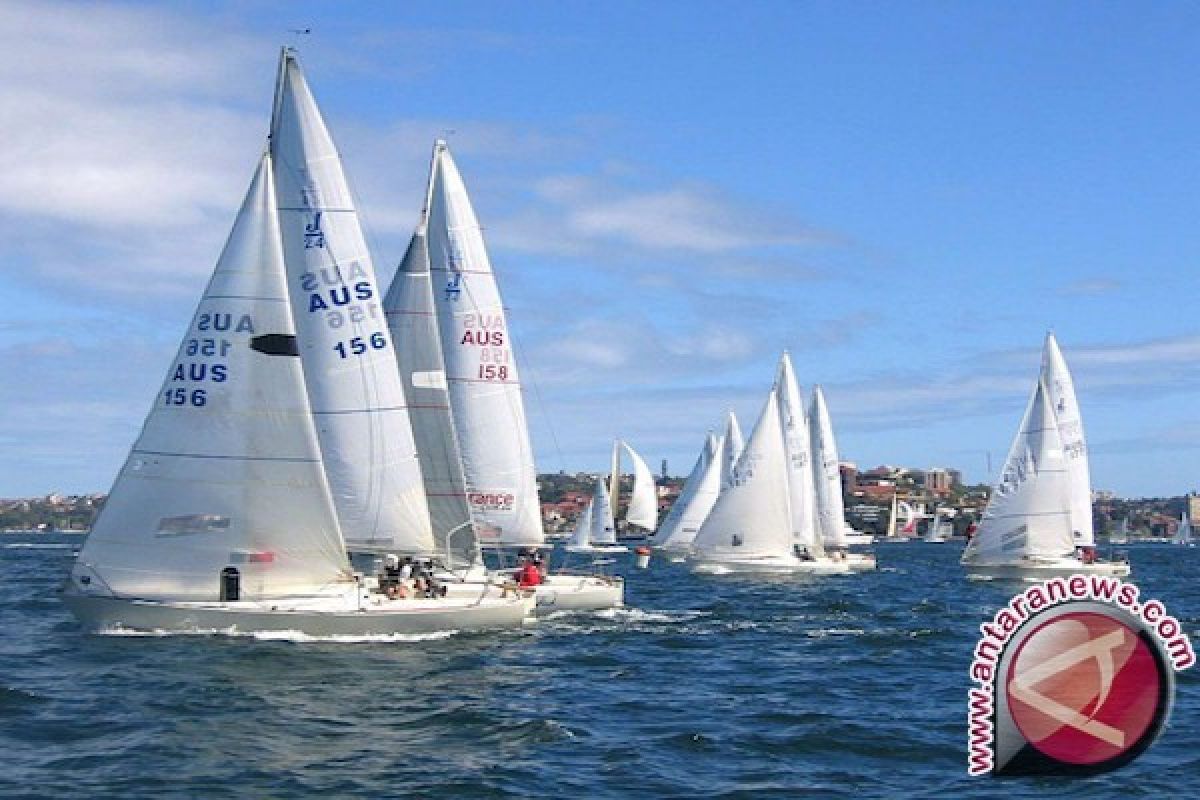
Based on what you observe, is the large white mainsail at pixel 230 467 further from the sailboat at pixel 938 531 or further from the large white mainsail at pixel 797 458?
the sailboat at pixel 938 531

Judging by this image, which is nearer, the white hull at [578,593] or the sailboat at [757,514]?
the white hull at [578,593]

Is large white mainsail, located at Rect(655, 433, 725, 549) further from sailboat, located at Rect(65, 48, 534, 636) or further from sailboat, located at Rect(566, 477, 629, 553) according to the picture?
sailboat, located at Rect(65, 48, 534, 636)

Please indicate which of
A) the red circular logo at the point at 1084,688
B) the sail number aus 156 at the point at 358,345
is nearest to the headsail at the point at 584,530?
the sail number aus 156 at the point at 358,345

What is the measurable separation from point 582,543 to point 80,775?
299ft

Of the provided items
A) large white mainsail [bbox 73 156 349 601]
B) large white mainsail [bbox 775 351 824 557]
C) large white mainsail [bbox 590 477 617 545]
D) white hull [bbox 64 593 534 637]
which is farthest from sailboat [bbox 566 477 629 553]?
large white mainsail [bbox 73 156 349 601]

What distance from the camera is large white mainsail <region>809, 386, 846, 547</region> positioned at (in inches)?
3044

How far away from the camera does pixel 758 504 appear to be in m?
60.0

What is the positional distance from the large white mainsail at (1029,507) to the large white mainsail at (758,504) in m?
8.33

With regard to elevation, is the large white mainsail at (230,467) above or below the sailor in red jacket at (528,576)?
above

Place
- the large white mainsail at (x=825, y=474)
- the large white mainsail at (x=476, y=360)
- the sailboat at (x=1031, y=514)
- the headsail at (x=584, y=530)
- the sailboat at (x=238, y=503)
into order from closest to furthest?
the sailboat at (x=238, y=503) → the large white mainsail at (x=476, y=360) → the sailboat at (x=1031, y=514) → the large white mainsail at (x=825, y=474) → the headsail at (x=584, y=530)

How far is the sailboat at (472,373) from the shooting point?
1352 inches

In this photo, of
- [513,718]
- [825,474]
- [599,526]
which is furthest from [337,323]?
[599,526]

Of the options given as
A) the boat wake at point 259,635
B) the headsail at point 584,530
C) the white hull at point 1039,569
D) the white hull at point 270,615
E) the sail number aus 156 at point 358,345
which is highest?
the sail number aus 156 at point 358,345

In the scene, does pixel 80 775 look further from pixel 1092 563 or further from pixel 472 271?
pixel 1092 563
